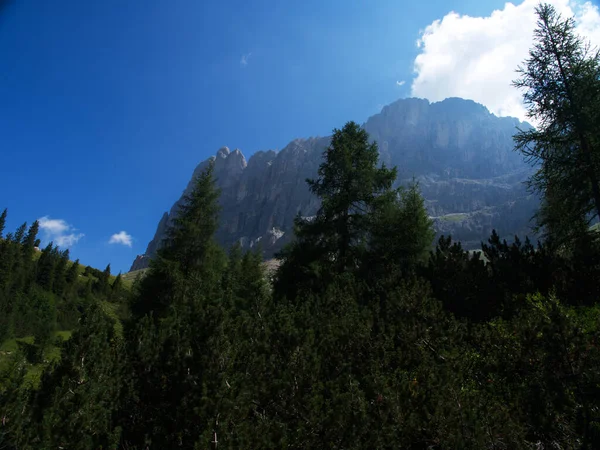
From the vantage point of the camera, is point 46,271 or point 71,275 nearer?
point 46,271

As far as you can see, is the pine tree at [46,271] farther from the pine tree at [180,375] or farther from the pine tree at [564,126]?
the pine tree at [564,126]

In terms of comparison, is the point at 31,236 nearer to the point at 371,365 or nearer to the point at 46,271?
the point at 46,271

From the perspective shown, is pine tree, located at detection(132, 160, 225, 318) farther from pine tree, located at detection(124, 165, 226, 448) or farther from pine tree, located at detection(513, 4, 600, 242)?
pine tree, located at detection(513, 4, 600, 242)

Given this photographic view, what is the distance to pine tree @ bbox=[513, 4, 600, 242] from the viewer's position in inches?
443

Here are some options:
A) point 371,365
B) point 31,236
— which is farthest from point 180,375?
point 31,236

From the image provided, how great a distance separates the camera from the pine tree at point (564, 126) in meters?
11.2

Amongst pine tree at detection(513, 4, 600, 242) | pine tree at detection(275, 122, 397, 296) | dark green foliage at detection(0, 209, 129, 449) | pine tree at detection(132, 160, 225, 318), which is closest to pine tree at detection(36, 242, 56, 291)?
pine tree at detection(132, 160, 225, 318)

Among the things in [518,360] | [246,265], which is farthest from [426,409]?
[246,265]

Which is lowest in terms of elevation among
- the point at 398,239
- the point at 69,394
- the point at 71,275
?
the point at 69,394

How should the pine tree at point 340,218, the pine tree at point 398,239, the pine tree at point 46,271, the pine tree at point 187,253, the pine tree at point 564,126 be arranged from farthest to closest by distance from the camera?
1. the pine tree at point 46,271
2. the pine tree at point 187,253
3. the pine tree at point 340,218
4. the pine tree at point 398,239
5. the pine tree at point 564,126

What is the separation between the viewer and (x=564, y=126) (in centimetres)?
1180

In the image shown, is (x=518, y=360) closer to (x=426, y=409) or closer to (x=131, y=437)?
(x=426, y=409)

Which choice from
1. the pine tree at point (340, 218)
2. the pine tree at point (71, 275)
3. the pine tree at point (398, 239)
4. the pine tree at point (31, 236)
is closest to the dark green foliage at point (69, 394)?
the pine tree at point (340, 218)

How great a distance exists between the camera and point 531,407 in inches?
159
